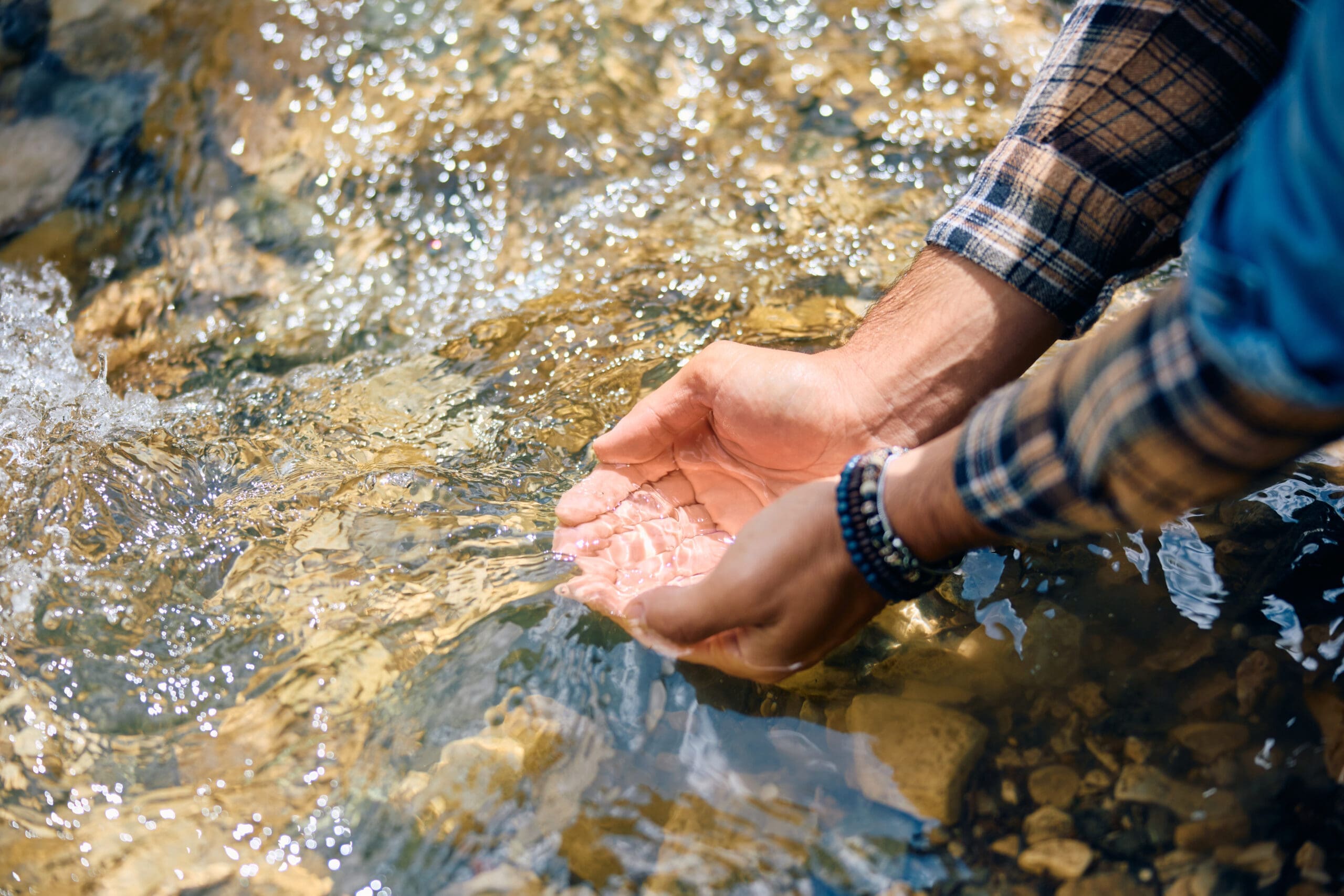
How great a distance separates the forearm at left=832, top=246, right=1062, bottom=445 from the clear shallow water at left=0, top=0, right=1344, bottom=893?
40cm

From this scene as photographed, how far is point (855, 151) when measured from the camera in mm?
2904

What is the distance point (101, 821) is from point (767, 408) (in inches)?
55.7

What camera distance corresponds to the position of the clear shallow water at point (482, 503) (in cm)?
137

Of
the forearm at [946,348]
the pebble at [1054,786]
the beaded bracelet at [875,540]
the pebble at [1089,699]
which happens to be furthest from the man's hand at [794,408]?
the pebble at [1054,786]

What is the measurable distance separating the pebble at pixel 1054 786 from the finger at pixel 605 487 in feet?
3.14

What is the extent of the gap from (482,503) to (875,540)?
3.03 ft

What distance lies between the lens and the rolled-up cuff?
173 cm

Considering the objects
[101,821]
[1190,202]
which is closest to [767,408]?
[1190,202]

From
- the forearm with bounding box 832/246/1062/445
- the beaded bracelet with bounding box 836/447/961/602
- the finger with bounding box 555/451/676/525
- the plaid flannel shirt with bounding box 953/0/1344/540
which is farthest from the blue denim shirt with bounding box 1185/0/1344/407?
the finger with bounding box 555/451/676/525

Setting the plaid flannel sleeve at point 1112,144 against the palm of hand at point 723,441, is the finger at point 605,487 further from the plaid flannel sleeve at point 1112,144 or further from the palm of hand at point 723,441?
the plaid flannel sleeve at point 1112,144

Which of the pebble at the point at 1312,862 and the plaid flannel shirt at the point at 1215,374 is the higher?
the plaid flannel shirt at the point at 1215,374

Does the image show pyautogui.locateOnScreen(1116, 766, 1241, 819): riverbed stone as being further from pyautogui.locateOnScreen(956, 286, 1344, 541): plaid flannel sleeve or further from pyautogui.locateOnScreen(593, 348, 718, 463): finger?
pyautogui.locateOnScreen(593, 348, 718, 463): finger

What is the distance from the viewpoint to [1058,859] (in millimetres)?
1285

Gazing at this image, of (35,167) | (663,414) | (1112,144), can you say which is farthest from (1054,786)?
(35,167)
